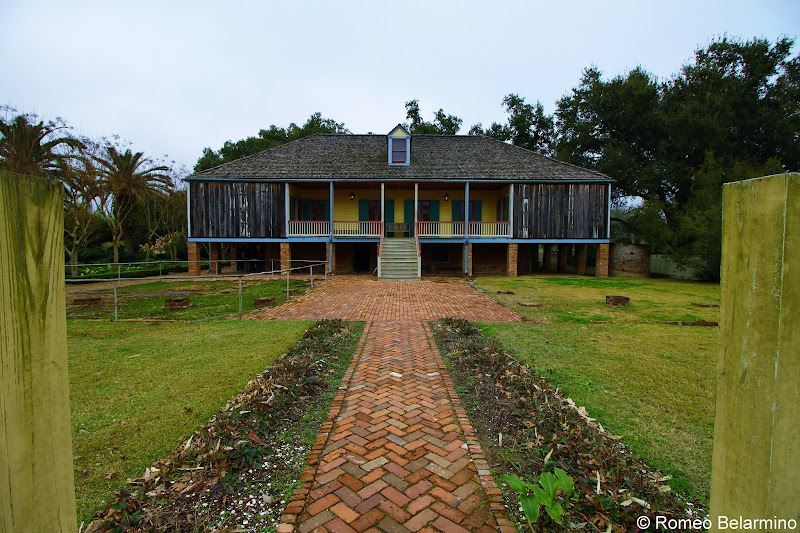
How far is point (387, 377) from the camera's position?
4.89m

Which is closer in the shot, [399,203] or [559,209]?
[559,209]

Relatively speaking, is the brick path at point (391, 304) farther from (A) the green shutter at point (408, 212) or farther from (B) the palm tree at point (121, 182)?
(B) the palm tree at point (121, 182)

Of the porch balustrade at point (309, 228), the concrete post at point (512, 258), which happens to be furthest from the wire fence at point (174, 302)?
the concrete post at point (512, 258)

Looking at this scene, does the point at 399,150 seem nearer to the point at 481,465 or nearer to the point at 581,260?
the point at 581,260

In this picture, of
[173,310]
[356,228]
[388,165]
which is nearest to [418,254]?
[356,228]

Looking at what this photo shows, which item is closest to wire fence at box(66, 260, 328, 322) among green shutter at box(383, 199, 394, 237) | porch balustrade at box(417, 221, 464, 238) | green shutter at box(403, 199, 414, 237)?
porch balustrade at box(417, 221, 464, 238)

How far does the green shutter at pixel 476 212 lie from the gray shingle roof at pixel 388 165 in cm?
229

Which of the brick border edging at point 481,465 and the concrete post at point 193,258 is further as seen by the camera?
the concrete post at point 193,258

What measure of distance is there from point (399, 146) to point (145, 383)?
19474 millimetres

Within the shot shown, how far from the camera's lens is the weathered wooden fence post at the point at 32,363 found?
1.10m

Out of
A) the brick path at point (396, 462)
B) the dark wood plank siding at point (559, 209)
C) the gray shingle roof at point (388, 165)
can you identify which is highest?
the gray shingle roof at point (388, 165)

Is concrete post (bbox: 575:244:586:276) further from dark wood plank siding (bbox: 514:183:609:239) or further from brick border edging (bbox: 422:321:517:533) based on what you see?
→ brick border edging (bbox: 422:321:517:533)

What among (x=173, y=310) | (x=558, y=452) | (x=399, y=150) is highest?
(x=399, y=150)

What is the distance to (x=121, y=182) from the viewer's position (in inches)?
827
